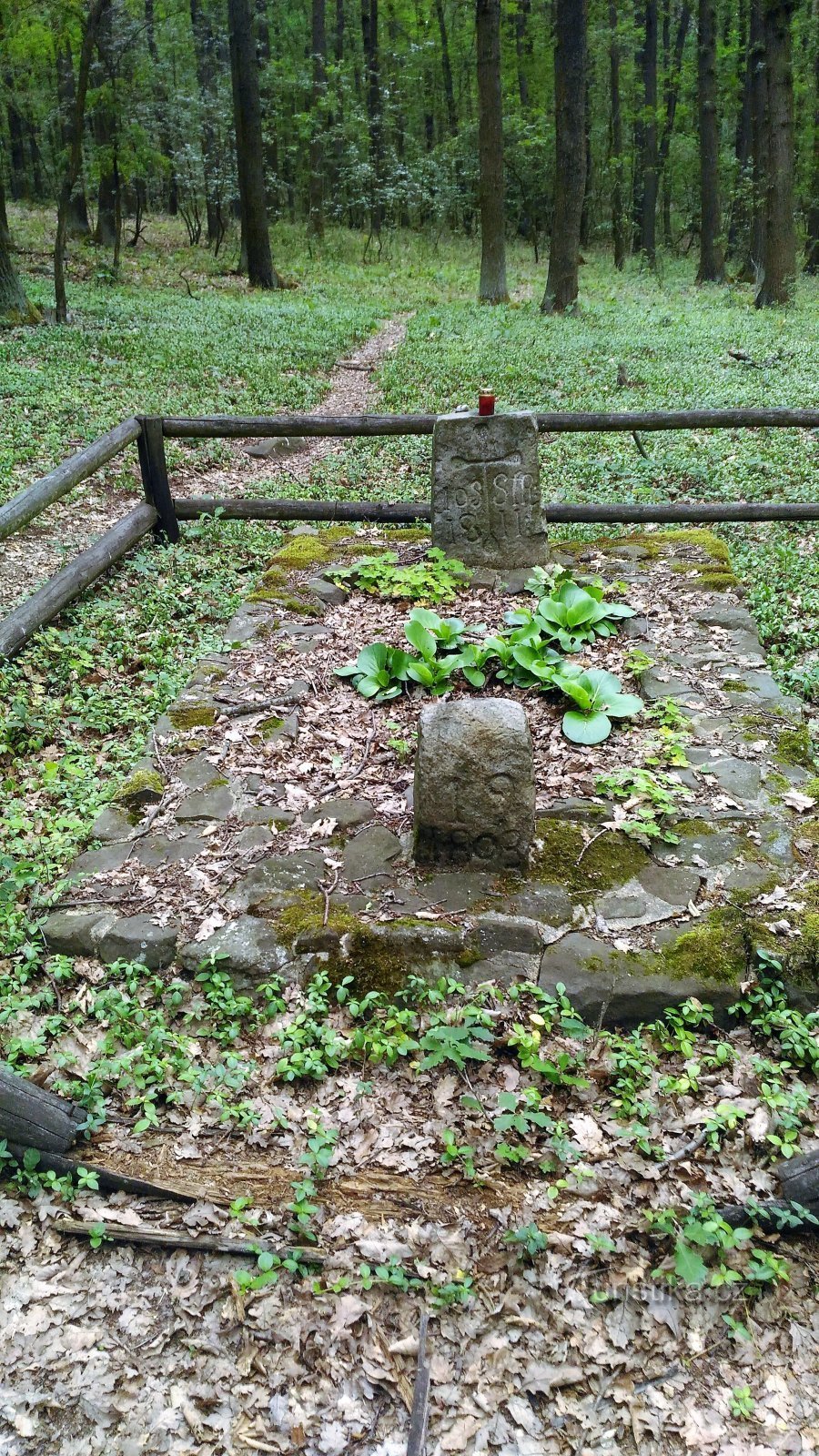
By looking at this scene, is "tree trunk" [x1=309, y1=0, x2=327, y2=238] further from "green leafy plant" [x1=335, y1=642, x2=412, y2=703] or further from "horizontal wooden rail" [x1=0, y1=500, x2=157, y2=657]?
"green leafy plant" [x1=335, y1=642, x2=412, y2=703]

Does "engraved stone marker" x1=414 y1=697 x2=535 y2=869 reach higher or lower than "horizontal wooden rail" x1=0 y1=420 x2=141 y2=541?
lower

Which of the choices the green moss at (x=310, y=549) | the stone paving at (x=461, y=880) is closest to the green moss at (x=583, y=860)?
the stone paving at (x=461, y=880)

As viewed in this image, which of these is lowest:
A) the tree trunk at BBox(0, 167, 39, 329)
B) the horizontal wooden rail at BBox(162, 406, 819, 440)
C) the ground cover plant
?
the ground cover plant

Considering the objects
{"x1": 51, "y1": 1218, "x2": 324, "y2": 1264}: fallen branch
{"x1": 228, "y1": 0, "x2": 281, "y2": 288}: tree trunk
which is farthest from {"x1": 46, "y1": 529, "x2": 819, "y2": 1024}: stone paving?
{"x1": 228, "y1": 0, "x2": 281, "y2": 288}: tree trunk

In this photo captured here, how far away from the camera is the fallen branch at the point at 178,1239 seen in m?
2.73

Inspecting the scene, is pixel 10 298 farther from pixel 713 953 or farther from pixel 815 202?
pixel 815 202

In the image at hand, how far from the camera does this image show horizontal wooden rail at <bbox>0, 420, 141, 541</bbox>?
5.63m

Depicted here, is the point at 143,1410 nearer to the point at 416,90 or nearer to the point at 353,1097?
the point at 353,1097

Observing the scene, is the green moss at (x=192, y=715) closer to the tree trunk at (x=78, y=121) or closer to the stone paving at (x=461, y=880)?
the stone paving at (x=461, y=880)

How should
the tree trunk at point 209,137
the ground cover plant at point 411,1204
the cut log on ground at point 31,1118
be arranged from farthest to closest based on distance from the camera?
the tree trunk at point 209,137 → the cut log on ground at point 31,1118 → the ground cover plant at point 411,1204

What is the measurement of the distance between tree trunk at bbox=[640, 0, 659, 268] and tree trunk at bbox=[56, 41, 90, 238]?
13.8m

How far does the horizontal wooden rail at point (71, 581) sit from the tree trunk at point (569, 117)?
12006 millimetres

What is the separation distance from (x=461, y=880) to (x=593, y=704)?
1.42 metres

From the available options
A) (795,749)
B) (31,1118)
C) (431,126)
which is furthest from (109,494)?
(431,126)
